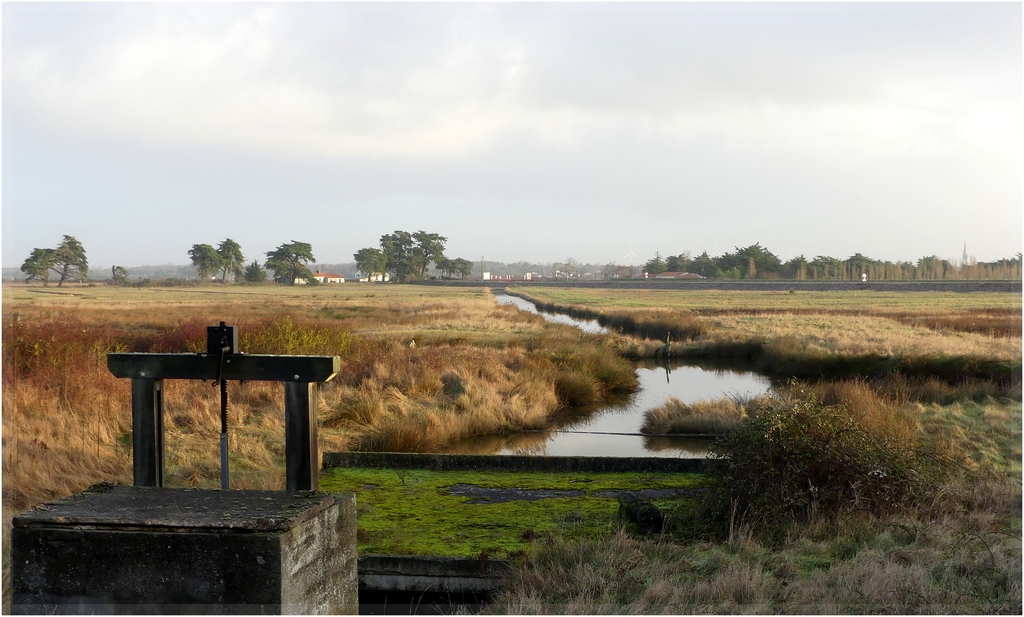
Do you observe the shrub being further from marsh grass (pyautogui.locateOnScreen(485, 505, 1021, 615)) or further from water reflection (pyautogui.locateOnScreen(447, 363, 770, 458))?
water reflection (pyautogui.locateOnScreen(447, 363, 770, 458))

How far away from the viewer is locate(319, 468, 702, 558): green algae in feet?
20.7

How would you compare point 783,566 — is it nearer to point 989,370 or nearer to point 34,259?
point 989,370

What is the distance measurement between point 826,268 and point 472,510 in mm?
131486

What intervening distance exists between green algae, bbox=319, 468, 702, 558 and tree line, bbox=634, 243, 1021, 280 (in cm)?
10495

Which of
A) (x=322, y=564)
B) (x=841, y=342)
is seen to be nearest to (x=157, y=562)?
(x=322, y=564)

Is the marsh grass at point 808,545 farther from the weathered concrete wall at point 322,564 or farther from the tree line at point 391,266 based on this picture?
the tree line at point 391,266

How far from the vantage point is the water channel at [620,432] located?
13.6 m

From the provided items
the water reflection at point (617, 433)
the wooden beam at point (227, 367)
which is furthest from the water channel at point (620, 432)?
the wooden beam at point (227, 367)

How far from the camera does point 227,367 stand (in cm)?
526

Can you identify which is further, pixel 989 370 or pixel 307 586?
pixel 989 370

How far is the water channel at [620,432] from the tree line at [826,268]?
9056cm

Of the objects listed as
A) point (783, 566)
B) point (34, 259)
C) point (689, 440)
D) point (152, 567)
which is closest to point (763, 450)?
point (783, 566)

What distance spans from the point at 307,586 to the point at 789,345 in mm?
24165

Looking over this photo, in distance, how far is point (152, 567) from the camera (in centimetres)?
384
